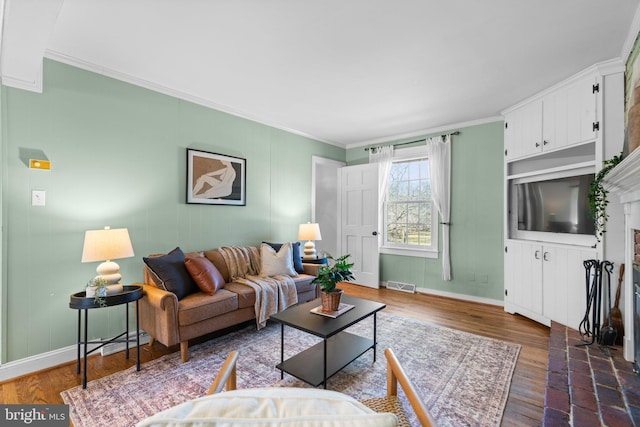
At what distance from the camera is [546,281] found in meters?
3.20

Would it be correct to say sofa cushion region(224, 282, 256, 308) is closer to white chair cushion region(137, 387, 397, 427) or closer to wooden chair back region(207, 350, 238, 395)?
wooden chair back region(207, 350, 238, 395)

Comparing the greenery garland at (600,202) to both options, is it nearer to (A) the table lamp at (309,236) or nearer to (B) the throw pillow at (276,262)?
(B) the throw pillow at (276,262)

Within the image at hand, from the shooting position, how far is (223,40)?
7.64ft

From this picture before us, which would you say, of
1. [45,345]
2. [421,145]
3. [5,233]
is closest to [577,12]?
[421,145]

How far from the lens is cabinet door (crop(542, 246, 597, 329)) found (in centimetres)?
282

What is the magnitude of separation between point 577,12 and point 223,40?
8.31 feet

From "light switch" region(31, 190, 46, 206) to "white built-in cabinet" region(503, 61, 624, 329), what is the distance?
15.7ft

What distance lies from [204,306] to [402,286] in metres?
3.33

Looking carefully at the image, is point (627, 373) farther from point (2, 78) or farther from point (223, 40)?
point (2, 78)

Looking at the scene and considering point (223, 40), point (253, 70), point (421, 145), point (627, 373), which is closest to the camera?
point (627, 373)

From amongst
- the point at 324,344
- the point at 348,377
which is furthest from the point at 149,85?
the point at 348,377

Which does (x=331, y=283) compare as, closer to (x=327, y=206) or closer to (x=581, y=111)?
(x=581, y=111)

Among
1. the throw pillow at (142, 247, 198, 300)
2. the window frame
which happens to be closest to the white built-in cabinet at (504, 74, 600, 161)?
the window frame

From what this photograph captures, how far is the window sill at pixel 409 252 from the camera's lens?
464 cm
